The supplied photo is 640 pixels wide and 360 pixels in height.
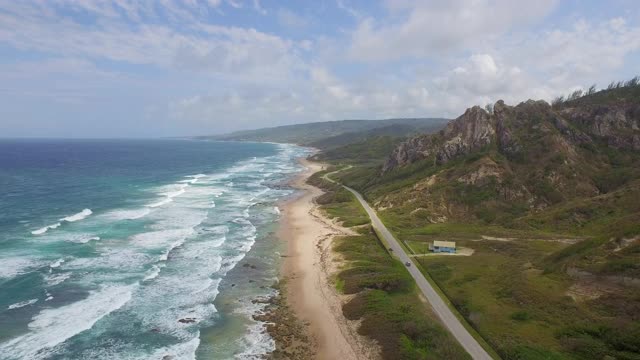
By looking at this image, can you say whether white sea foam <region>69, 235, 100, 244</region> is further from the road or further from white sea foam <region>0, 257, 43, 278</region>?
the road

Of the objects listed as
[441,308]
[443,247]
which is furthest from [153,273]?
[443,247]

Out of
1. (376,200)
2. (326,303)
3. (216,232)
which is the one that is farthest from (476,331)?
(376,200)

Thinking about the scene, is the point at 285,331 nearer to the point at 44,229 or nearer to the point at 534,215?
the point at 44,229

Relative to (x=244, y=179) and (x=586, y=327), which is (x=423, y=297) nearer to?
(x=586, y=327)

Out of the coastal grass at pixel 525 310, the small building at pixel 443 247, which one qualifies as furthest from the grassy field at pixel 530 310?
the small building at pixel 443 247

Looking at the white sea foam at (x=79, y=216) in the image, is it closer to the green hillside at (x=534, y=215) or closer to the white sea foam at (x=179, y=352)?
the white sea foam at (x=179, y=352)

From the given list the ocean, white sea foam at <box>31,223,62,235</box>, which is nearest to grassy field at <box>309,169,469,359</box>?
the ocean
